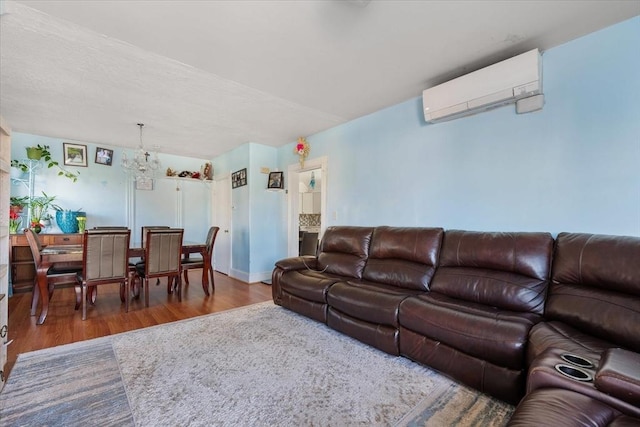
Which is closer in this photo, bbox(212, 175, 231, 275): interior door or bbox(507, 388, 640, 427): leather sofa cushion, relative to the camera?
bbox(507, 388, 640, 427): leather sofa cushion

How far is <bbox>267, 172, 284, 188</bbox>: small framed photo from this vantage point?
4.77m

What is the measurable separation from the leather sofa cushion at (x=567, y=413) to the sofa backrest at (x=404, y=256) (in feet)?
4.68

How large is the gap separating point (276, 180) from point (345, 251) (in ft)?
7.01

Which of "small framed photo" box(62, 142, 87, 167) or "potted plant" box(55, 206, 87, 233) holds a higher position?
"small framed photo" box(62, 142, 87, 167)

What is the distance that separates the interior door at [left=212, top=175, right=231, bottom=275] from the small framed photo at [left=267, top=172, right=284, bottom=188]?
1.11 meters

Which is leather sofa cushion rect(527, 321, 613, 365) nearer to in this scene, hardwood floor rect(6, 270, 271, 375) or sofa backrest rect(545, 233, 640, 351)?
Result: sofa backrest rect(545, 233, 640, 351)

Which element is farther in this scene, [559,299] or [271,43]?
[271,43]

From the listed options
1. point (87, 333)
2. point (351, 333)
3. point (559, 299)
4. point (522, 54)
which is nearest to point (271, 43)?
point (522, 54)

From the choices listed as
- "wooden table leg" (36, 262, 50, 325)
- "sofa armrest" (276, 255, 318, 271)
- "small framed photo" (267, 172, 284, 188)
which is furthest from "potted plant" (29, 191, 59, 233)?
"sofa armrest" (276, 255, 318, 271)

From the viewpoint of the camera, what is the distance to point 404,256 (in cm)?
269

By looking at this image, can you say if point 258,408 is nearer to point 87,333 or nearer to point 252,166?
point 87,333

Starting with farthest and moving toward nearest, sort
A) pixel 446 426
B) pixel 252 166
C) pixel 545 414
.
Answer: pixel 252 166, pixel 446 426, pixel 545 414

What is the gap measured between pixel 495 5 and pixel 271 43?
1.51 m

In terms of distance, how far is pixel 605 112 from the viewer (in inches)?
75.7
